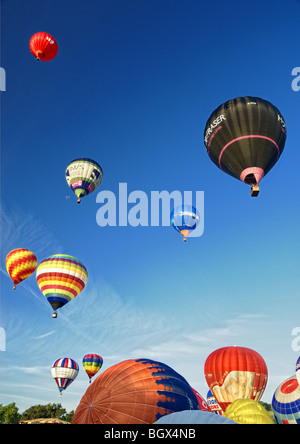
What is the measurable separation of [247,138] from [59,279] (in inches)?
669

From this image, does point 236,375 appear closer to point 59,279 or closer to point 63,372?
point 59,279

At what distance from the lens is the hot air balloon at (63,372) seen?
1367 inches

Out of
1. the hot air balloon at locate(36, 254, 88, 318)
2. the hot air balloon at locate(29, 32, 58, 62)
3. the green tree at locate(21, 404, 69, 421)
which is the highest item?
the hot air balloon at locate(29, 32, 58, 62)

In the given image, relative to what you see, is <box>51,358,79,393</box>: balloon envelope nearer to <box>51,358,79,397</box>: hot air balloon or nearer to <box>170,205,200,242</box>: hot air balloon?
<box>51,358,79,397</box>: hot air balloon

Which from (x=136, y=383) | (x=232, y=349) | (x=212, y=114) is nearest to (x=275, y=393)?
(x=232, y=349)

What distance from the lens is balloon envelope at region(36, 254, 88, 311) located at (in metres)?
24.7

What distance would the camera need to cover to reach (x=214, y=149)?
17281 mm

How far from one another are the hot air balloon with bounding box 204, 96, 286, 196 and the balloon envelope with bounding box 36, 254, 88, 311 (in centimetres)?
1446

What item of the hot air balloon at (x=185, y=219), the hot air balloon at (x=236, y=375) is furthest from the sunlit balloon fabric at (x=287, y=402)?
the hot air balloon at (x=185, y=219)

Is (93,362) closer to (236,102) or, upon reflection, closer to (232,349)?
(232,349)

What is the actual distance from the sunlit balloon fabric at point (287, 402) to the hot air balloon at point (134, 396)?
14.4 meters

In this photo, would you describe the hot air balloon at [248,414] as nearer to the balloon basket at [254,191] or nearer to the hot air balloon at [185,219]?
the balloon basket at [254,191]

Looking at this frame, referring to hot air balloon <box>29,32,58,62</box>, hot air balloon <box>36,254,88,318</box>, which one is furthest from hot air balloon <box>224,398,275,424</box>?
hot air balloon <box>29,32,58,62</box>
